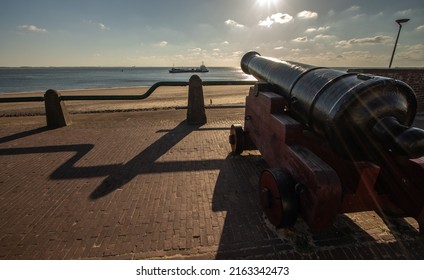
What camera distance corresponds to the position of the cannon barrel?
2.12 meters

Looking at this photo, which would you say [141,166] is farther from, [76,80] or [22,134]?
[76,80]

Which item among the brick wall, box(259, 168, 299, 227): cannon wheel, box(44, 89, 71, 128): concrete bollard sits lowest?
box(259, 168, 299, 227): cannon wheel

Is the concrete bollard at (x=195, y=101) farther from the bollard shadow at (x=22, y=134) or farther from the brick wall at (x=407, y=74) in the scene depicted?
the brick wall at (x=407, y=74)

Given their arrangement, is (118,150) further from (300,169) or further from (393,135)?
(393,135)

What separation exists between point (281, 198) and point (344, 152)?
0.84m

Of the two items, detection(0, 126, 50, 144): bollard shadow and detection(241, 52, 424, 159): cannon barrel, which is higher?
detection(241, 52, 424, 159): cannon barrel

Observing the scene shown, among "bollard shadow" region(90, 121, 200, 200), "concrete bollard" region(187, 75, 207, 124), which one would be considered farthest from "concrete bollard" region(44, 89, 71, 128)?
"concrete bollard" region(187, 75, 207, 124)

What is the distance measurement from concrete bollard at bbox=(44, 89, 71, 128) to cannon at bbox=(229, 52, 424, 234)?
713cm

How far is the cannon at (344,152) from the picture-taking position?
222cm

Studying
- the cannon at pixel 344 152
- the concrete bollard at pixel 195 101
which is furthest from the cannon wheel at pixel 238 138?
the concrete bollard at pixel 195 101

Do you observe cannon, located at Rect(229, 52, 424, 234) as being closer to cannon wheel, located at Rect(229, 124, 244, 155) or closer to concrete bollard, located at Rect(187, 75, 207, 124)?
cannon wheel, located at Rect(229, 124, 244, 155)

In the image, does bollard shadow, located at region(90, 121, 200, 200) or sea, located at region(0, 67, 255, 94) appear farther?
sea, located at region(0, 67, 255, 94)

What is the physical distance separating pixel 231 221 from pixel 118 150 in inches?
142
